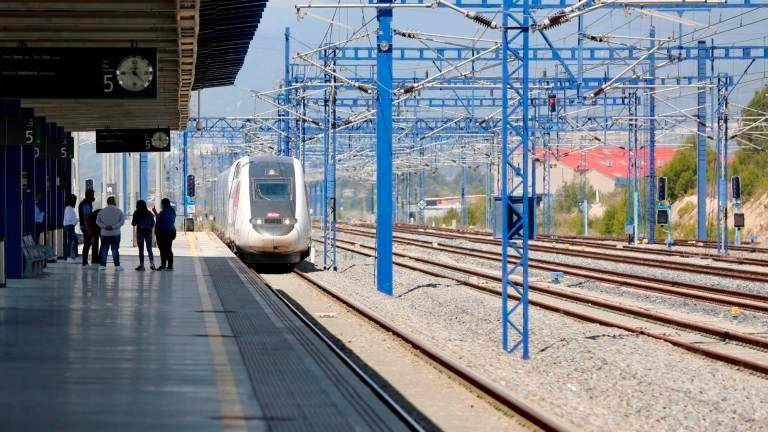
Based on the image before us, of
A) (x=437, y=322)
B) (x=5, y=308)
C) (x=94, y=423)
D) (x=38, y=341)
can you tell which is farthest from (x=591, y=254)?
(x=94, y=423)

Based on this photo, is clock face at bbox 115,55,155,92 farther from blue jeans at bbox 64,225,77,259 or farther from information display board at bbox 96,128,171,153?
information display board at bbox 96,128,171,153

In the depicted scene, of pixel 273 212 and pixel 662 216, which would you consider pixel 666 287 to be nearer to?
pixel 273 212

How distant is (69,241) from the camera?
3406cm

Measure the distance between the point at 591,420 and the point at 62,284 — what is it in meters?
15.4

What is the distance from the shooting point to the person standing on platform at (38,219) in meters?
29.6

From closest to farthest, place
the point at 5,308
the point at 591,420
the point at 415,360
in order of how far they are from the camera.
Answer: the point at 591,420 < the point at 415,360 < the point at 5,308

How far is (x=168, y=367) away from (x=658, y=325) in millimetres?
10644

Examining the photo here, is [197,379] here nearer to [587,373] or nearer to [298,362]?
[298,362]

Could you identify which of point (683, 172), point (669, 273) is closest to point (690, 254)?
point (669, 273)

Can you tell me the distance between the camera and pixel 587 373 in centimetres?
1587

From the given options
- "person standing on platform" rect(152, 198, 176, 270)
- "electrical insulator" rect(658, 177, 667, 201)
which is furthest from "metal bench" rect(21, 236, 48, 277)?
"electrical insulator" rect(658, 177, 667, 201)

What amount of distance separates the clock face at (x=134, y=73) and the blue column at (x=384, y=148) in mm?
8769

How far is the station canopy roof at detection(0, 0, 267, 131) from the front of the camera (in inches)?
689

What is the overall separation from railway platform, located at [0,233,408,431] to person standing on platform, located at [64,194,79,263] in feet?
24.7
